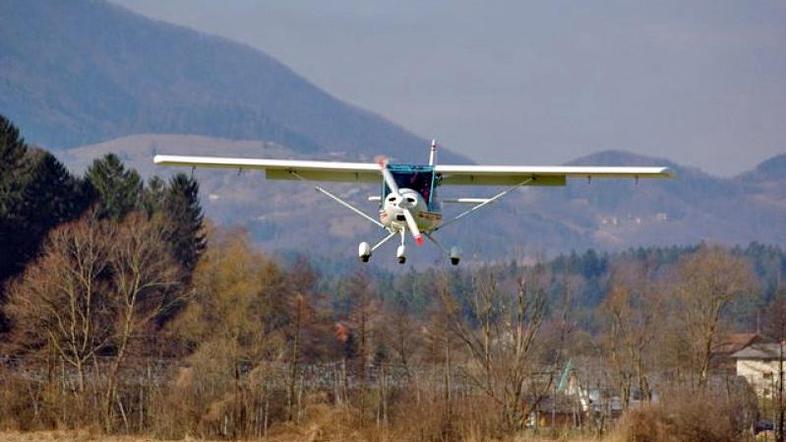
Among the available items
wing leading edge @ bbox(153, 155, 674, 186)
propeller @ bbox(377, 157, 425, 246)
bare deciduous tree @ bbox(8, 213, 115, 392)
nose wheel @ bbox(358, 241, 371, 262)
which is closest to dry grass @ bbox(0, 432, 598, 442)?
wing leading edge @ bbox(153, 155, 674, 186)

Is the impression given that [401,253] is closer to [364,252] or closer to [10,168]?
[364,252]

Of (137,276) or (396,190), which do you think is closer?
(396,190)

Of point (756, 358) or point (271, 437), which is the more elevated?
point (756, 358)

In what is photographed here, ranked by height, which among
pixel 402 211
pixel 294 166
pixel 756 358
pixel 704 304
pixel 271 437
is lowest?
pixel 271 437

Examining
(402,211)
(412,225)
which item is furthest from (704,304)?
(412,225)

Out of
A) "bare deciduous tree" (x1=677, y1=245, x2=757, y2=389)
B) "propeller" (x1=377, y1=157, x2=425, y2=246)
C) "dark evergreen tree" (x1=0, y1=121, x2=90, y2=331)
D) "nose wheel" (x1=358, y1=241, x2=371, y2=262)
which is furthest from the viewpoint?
"dark evergreen tree" (x1=0, y1=121, x2=90, y2=331)

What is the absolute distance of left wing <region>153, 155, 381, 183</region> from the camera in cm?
3622

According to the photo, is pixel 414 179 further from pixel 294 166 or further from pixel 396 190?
pixel 294 166

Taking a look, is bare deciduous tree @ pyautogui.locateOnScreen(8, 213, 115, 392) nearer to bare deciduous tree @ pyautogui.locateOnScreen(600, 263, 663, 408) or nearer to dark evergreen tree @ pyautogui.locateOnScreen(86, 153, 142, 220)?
dark evergreen tree @ pyautogui.locateOnScreen(86, 153, 142, 220)

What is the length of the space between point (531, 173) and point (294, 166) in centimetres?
577

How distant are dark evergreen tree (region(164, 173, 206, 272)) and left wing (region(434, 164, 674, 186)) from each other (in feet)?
166

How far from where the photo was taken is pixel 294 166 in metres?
36.6

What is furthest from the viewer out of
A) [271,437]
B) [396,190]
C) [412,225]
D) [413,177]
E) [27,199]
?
[27,199]

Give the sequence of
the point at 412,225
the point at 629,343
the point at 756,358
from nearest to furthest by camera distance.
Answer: the point at 412,225 → the point at 629,343 → the point at 756,358
